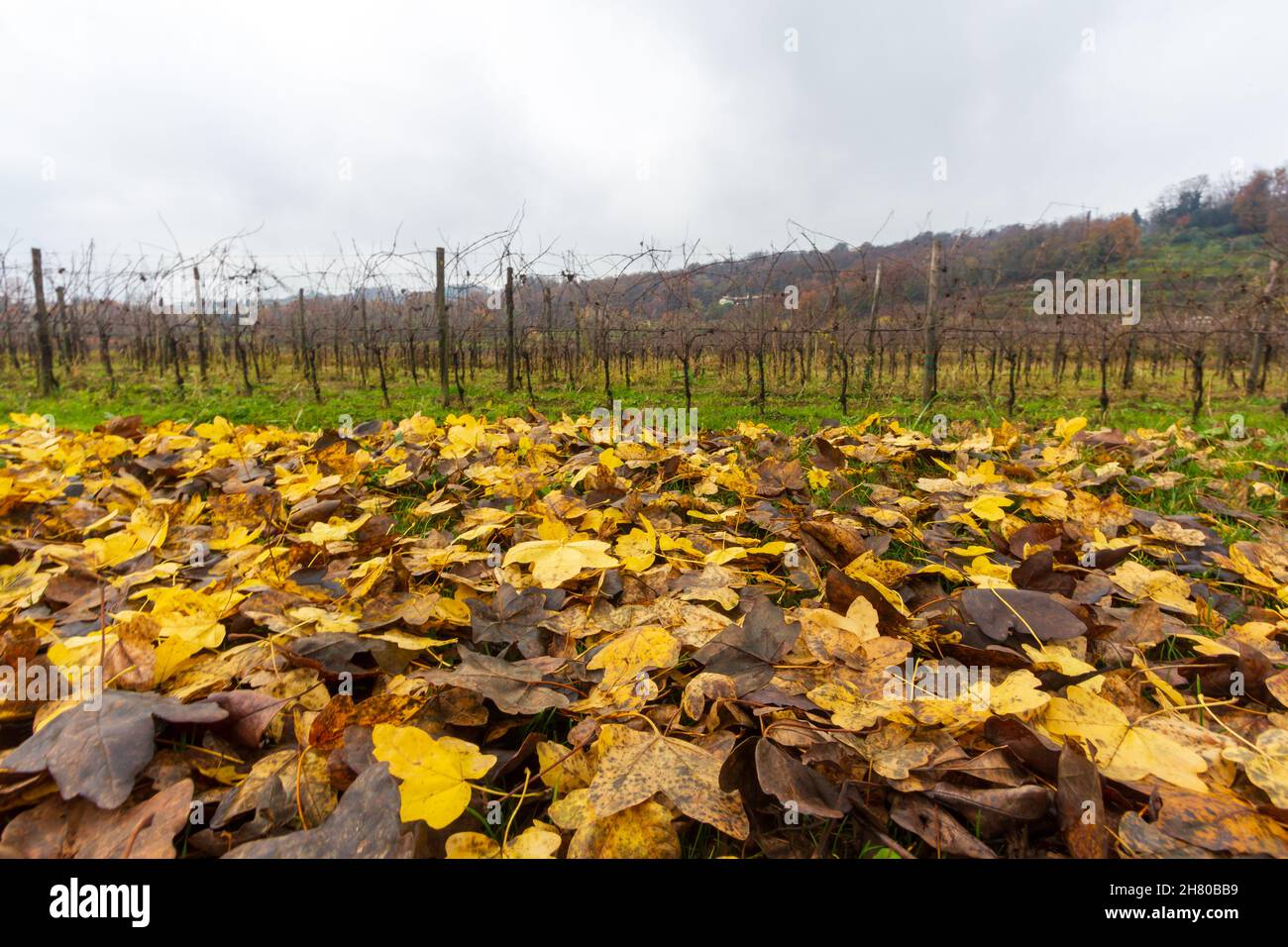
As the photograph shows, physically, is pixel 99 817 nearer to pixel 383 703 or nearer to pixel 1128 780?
pixel 383 703

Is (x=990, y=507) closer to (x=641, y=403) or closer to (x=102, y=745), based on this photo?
(x=102, y=745)

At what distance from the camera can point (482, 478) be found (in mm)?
1993

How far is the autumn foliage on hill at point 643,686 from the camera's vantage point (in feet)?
2.05

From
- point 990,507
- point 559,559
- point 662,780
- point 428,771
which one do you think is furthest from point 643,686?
point 990,507

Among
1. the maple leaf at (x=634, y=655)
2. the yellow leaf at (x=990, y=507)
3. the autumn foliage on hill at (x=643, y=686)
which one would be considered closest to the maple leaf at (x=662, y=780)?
the autumn foliage on hill at (x=643, y=686)

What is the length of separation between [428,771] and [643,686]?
0.94 feet

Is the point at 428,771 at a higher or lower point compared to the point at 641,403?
lower

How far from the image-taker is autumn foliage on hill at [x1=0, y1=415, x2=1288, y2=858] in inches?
24.6

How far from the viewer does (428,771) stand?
62cm

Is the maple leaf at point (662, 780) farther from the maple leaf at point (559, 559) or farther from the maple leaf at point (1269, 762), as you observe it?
the maple leaf at point (1269, 762)

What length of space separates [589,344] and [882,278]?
264 inches

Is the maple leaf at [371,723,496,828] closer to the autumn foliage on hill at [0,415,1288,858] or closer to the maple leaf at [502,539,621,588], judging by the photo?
the autumn foliage on hill at [0,415,1288,858]

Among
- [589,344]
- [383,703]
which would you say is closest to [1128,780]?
[383,703]

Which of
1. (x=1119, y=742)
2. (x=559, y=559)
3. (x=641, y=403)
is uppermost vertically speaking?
(x=641, y=403)
